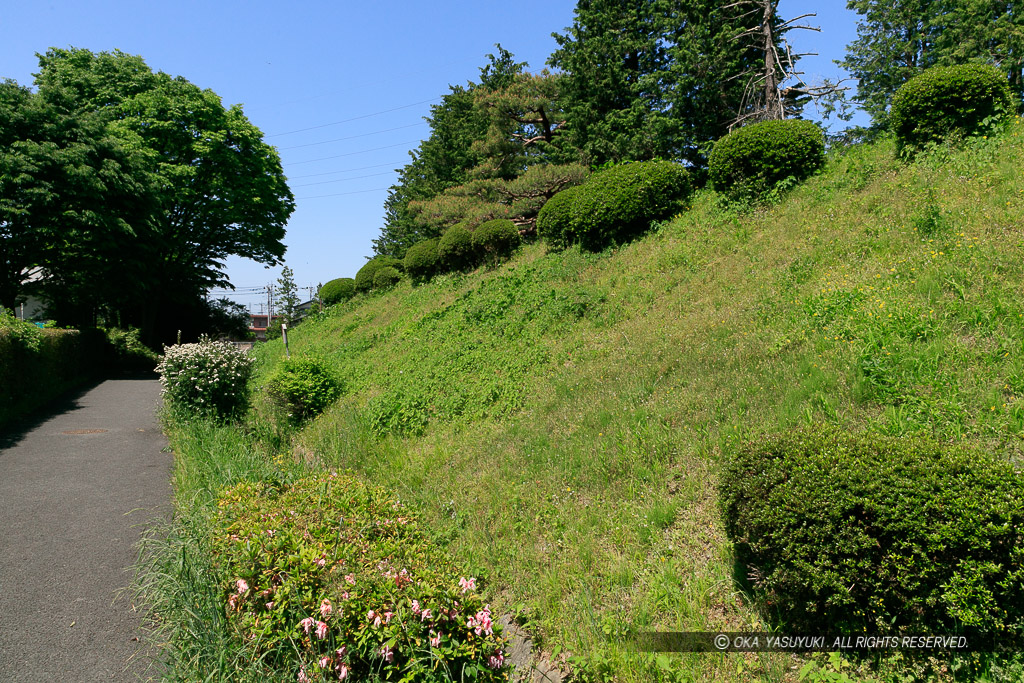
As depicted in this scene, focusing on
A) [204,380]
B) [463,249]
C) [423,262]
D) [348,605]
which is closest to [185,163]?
[423,262]

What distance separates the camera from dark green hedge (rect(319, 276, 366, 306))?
28250mm

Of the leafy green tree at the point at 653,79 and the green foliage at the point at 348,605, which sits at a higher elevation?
the leafy green tree at the point at 653,79

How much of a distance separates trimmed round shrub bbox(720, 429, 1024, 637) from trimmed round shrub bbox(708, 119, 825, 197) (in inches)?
377

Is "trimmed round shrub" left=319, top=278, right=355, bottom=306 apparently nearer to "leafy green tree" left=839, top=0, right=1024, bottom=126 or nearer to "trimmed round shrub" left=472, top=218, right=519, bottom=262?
"trimmed round shrub" left=472, top=218, right=519, bottom=262

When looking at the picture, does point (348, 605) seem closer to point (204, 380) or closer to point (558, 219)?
point (204, 380)

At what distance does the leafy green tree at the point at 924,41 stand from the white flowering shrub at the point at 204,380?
24.7 meters

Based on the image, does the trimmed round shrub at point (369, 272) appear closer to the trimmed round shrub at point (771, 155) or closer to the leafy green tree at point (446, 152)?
the leafy green tree at point (446, 152)

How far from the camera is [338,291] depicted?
28.8m

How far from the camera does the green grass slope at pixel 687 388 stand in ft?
13.6

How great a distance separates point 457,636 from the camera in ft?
10.8

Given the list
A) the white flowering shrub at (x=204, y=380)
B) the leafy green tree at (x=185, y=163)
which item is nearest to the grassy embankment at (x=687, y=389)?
the white flowering shrub at (x=204, y=380)

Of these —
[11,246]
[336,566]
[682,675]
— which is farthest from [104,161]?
[682,675]

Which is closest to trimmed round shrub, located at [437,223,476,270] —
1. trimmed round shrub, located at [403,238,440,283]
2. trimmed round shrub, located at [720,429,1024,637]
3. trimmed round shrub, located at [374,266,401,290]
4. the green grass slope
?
trimmed round shrub, located at [403,238,440,283]

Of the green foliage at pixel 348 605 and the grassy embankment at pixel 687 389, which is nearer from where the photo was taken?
the green foliage at pixel 348 605
